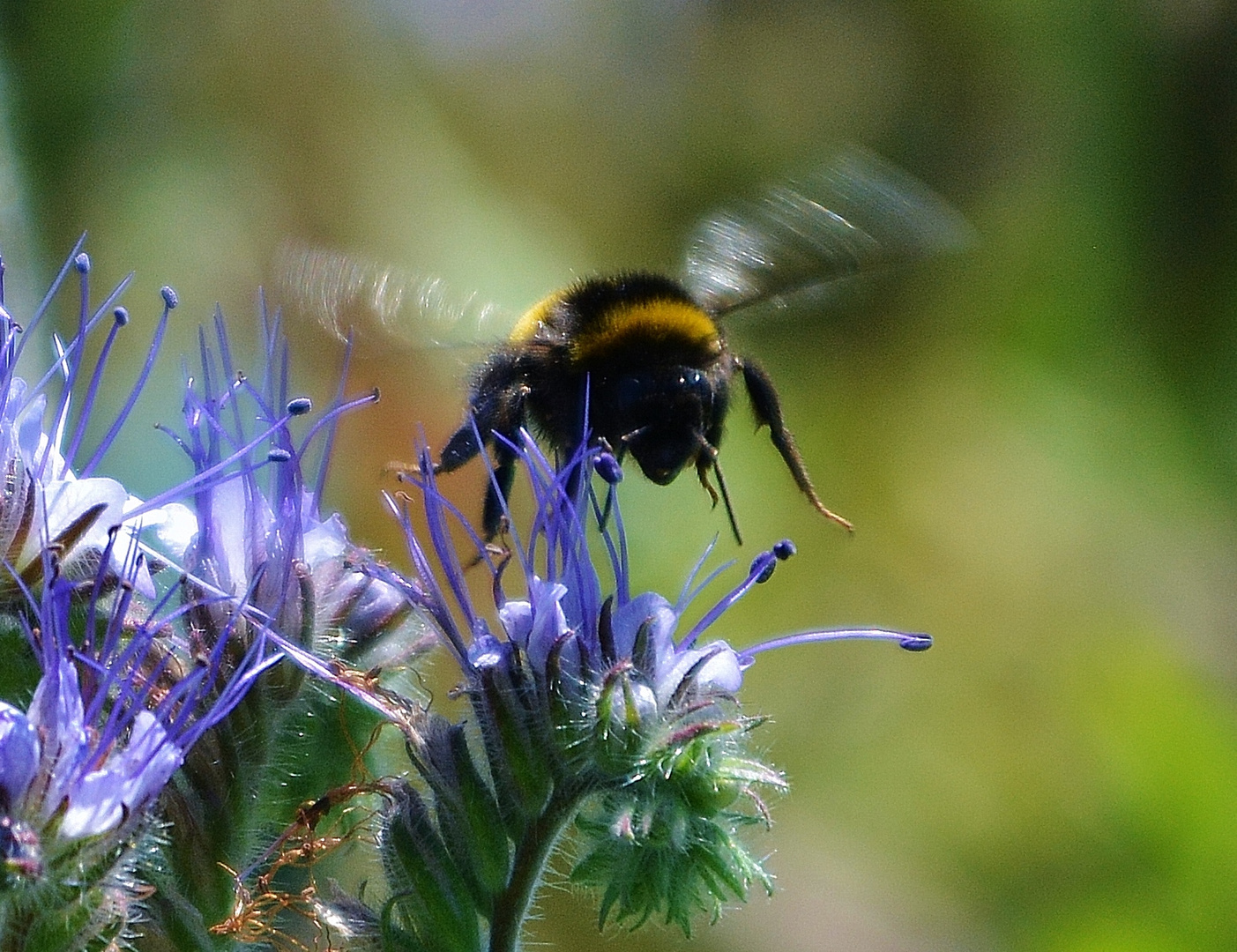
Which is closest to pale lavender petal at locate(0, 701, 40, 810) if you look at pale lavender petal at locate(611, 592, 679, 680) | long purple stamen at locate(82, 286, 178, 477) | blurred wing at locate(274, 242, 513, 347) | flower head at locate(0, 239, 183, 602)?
flower head at locate(0, 239, 183, 602)

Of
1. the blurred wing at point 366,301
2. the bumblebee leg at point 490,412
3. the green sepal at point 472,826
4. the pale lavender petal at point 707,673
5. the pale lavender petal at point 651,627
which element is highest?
the blurred wing at point 366,301

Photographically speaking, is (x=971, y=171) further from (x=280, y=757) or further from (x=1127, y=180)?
(x=280, y=757)

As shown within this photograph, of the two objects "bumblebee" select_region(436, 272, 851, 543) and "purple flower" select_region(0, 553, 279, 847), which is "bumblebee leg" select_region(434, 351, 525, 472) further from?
"purple flower" select_region(0, 553, 279, 847)

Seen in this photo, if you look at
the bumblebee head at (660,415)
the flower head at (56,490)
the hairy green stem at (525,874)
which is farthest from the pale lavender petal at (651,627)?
the flower head at (56,490)

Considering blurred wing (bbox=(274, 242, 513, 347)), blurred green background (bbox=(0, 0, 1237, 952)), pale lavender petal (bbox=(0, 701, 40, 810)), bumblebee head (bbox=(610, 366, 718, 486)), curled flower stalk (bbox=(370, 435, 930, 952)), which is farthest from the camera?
blurred green background (bbox=(0, 0, 1237, 952))

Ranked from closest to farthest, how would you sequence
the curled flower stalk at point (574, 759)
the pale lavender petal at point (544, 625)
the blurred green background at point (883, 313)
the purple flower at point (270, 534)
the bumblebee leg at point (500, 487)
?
the curled flower stalk at point (574, 759)
the pale lavender petal at point (544, 625)
the purple flower at point (270, 534)
the bumblebee leg at point (500, 487)
the blurred green background at point (883, 313)

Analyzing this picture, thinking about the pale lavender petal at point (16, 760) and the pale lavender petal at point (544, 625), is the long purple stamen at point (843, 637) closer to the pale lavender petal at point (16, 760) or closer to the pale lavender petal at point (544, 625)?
the pale lavender petal at point (544, 625)
